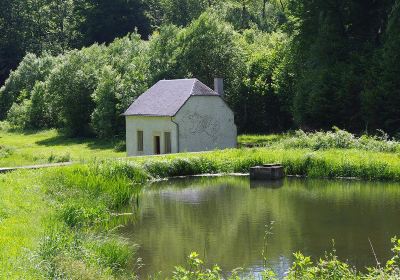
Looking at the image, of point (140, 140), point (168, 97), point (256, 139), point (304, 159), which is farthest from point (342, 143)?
point (256, 139)

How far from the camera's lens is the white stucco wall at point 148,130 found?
39.7m

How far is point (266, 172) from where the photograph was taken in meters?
31.0

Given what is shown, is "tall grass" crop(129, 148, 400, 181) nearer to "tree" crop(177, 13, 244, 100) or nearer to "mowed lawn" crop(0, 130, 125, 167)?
"mowed lawn" crop(0, 130, 125, 167)

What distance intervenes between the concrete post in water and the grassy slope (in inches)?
394

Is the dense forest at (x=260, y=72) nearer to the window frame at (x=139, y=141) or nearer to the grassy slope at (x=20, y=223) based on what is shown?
the window frame at (x=139, y=141)

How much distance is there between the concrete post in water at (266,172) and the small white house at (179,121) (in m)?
8.84

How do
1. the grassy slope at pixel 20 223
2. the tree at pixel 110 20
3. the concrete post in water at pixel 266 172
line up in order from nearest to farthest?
the grassy slope at pixel 20 223 → the concrete post in water at pixel 266 172 → the tree at pixel 110 20

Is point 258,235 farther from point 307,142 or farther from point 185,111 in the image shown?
point 185,111

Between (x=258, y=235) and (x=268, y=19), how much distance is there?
70.8m

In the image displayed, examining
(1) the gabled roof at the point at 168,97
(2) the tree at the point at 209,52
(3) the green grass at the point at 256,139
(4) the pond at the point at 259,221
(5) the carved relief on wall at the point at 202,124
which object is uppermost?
(2) the tree at the point at 209,52

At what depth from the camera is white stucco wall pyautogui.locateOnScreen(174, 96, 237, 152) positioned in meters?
39.8

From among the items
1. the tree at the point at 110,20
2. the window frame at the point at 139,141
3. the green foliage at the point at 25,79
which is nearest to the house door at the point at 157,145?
the window frame at the point at 139,141

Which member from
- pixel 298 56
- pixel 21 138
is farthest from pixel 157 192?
pixel 21 138

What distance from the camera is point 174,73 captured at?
5094cm
